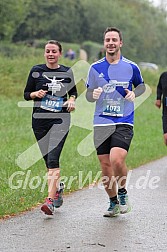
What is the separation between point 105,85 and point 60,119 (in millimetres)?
767

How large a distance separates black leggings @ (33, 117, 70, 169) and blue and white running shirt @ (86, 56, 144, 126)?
1.71 feet

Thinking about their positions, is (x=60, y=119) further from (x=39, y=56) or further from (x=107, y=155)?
(x=39, y=56)

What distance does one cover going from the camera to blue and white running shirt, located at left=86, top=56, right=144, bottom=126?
8.05m

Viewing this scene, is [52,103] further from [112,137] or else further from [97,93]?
[112,137]

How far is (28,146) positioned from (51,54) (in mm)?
6734

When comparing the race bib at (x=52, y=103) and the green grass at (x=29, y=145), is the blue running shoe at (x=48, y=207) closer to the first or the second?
the green grass at (x=29, y=145)

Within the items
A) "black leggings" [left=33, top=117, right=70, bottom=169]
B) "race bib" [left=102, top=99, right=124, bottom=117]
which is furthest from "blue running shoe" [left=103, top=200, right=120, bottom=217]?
"race bib" [left=102, top=99, right=124, bottom=117]

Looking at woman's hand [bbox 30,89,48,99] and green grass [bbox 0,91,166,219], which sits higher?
woman's hand [bbox 30,89,48,99]

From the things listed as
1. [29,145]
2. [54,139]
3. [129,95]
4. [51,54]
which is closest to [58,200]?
[54,139]

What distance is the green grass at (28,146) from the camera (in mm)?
9573

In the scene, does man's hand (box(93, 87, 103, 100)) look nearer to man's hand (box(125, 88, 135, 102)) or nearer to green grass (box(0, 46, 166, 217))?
man's hand (box(125, 88, 135, 102))

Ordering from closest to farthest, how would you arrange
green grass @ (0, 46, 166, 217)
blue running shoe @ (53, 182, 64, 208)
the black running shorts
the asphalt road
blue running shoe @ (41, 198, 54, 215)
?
the asphalt road → blue running shoe @ (41, 198, 54, 215) → the black running shorts → blue running shoe @ (53, 182, 64, 208) → green grass @ (0, 46, 166, 217)

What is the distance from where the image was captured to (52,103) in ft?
27.5

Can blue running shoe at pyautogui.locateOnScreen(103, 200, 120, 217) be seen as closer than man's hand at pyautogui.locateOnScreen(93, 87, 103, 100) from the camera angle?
No
